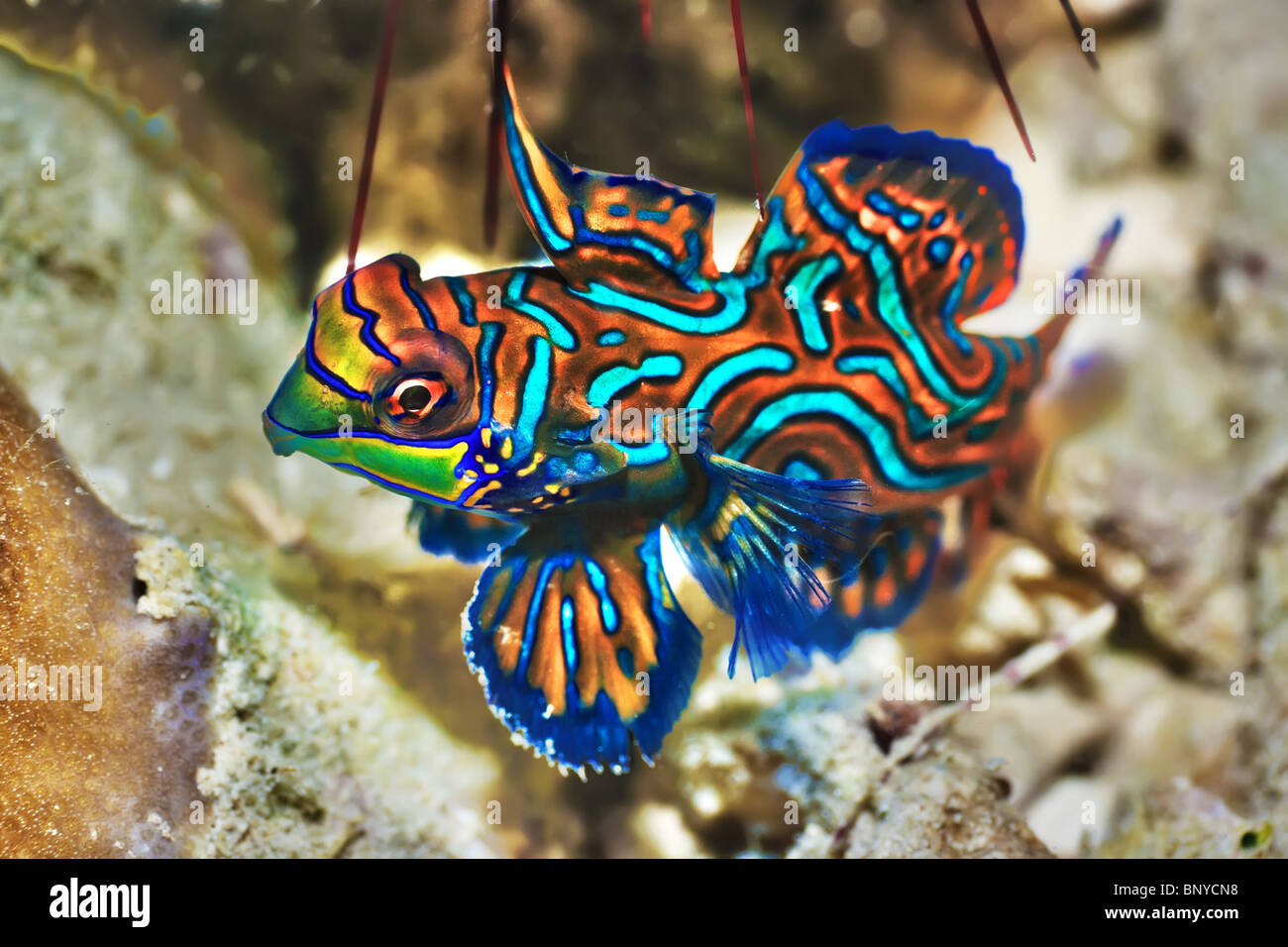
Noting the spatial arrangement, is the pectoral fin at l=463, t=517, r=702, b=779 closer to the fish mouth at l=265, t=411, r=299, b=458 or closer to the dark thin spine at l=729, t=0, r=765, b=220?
the fish mouth at l=265, t=411, r=299, b=458

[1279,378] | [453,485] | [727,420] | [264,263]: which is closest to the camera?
[453,485]

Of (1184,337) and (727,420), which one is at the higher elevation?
(1184,337)

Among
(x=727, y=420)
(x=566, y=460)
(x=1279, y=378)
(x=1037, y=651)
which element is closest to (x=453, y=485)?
(x=566, y=460)

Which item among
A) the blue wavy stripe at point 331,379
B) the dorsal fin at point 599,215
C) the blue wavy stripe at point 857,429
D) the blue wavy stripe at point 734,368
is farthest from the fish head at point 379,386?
the blue wavy stripe at point 857,429

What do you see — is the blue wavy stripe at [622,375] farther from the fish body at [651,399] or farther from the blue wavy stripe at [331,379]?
the blue wavy stripe at [331,379]

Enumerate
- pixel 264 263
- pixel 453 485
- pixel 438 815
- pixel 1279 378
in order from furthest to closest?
pixel 1279 378
pixel 264 263
pixel 438 815
pixel 453 485

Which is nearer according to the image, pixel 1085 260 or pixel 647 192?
pixel 647 192
